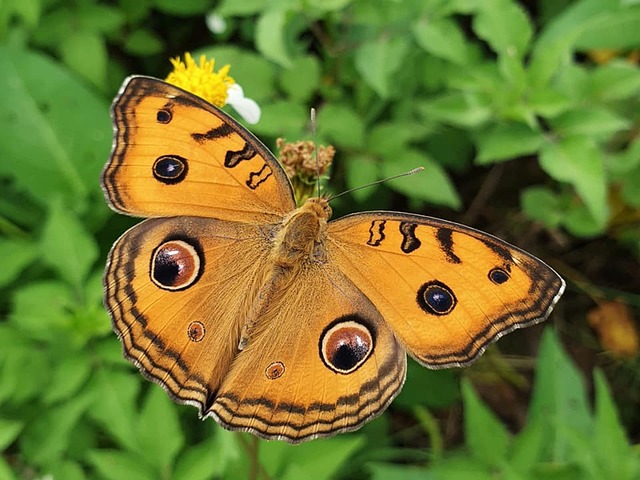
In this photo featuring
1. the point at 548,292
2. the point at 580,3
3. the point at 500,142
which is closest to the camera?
the point at 548,292

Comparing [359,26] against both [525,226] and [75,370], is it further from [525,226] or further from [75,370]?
[75,370]

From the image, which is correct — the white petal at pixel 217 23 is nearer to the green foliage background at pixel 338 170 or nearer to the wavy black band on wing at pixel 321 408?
the green foliage background at pixel 338 170

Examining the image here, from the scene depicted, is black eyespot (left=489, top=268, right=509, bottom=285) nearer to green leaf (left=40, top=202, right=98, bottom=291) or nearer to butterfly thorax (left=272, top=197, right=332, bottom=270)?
butterfly thorax (left=272, top=197, right=332, bottom=270)

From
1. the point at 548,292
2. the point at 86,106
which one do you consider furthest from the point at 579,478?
the point at 86,106

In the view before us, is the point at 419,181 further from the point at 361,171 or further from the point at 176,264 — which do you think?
the point at 176,264

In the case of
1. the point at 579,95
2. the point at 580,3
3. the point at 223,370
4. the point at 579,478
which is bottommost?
the point at 579,478

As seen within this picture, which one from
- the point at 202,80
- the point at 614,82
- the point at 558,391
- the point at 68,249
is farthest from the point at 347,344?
the point at 614,82

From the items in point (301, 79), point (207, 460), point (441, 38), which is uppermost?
point (441, 38)
